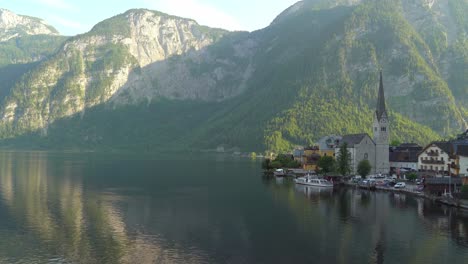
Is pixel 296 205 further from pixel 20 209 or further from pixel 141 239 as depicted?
pixel 20 209

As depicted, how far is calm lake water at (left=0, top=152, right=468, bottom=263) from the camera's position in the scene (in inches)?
2256

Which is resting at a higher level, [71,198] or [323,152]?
[323,152]

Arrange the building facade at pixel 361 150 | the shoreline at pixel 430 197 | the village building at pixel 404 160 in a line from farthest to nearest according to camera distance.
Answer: the building facade at pixel 361 150 → the village building at pixel 404 160 → the shoreline at pixel 430 197

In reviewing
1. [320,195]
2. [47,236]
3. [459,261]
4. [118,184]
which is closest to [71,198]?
[118,184]

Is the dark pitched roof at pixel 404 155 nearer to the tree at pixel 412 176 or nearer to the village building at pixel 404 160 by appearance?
the village building at pixel 404 160

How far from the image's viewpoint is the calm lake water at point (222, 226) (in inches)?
2256

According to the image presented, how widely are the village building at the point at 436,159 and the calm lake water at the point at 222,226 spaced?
72.9ft

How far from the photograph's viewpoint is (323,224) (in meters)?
75.1

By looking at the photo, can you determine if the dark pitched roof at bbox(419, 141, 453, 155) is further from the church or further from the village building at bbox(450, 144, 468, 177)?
the church

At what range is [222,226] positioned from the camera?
2911 inches

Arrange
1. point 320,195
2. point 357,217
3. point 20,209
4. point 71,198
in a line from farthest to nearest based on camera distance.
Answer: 1. point 320,195
2. point 71,198
3. point 20,209
4. point 357,217

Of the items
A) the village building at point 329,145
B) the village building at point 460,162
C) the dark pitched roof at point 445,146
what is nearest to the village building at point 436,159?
the dark pitched roof at point 445,146

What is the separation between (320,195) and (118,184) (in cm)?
5465

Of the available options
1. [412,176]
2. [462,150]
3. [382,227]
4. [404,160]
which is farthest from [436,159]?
[382,227]
